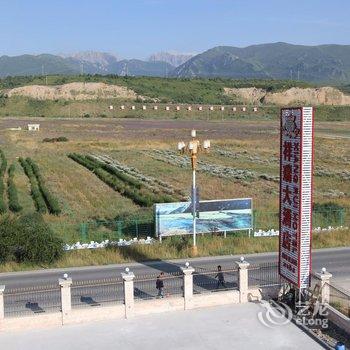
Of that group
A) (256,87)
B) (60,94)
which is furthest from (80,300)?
(256,87)

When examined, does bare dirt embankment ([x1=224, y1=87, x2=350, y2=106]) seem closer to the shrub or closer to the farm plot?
the farm plot

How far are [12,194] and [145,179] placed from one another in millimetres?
12613

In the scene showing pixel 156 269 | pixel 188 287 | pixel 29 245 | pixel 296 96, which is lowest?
pixel 156 269

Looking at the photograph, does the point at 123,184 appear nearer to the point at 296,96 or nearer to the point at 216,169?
the point at 216,169

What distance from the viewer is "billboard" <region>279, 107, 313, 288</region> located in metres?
19.9

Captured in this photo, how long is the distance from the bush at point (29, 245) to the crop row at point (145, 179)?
15825 mm

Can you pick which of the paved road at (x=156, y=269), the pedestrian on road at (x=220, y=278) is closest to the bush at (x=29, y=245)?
the paved road at (x=156, y=269)

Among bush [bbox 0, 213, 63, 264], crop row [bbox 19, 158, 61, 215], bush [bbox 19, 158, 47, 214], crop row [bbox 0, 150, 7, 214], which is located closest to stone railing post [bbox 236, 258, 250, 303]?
bush [bbox 0, 213, 63, 264]

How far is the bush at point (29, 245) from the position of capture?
2806 centimetres

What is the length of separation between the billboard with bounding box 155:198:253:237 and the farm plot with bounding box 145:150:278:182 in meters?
19.3

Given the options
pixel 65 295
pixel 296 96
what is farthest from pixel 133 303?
pixel 296 96

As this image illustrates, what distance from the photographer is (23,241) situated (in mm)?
28125

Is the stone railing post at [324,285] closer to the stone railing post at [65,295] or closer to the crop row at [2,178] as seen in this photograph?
the stone railing post at [65,295]

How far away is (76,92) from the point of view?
174500 millimetres
